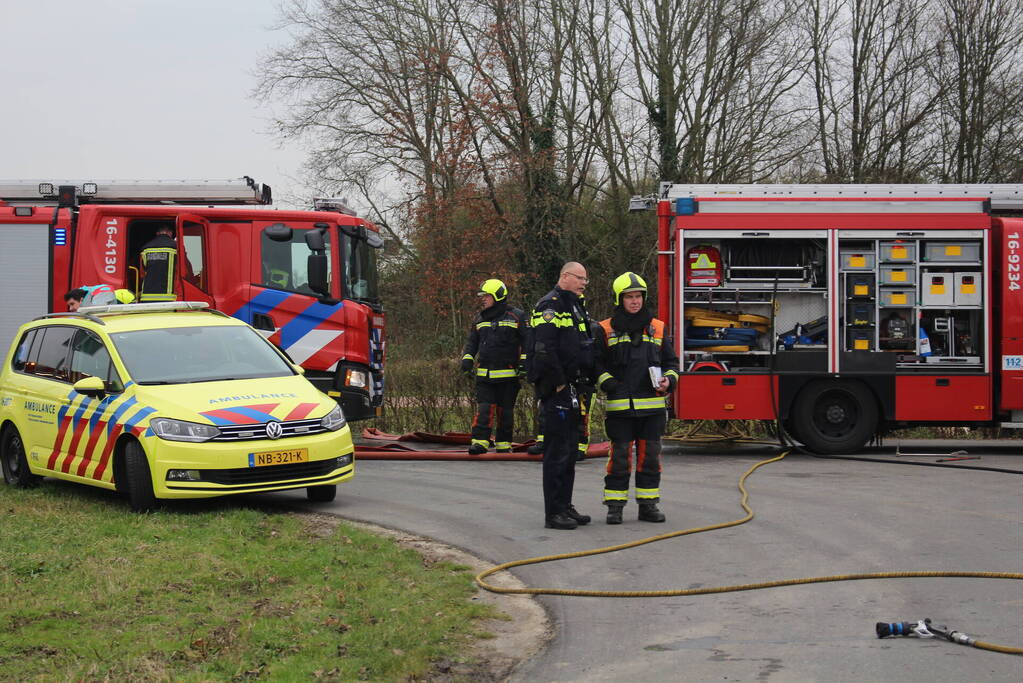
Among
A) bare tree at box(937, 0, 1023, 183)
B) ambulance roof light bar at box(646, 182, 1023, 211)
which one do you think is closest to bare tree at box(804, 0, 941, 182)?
bare tree at box(937, 0, 1023, 183)

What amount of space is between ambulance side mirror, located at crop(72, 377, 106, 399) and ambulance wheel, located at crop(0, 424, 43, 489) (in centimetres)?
153

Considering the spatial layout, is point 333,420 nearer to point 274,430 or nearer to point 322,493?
point 274,430

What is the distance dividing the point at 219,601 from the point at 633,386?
3749mm

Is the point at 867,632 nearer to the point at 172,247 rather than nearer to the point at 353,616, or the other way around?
the point at 353,616

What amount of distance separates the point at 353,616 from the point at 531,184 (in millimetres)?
20758

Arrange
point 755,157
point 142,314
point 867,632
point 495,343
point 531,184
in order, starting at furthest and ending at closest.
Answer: point 755,157 < point 531,184 < point 495,343 < point 142,314 < point 867,632

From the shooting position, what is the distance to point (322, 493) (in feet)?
32.9

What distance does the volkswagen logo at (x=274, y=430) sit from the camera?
30.2ft

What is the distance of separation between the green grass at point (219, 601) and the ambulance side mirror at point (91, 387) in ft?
3.51

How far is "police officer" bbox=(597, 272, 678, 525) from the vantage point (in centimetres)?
892

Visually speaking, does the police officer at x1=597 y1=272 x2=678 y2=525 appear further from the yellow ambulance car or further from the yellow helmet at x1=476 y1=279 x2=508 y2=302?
the yellow helmet at x1=476 y1=279 x2=508 y2=302

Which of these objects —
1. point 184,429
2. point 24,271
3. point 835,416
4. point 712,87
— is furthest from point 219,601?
point 712,87

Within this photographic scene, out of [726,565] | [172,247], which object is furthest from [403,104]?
[726,565]

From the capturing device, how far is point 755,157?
29.1m
